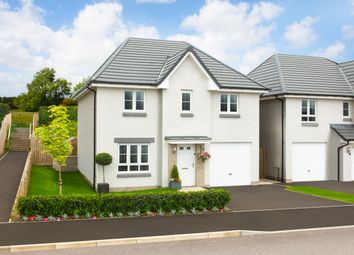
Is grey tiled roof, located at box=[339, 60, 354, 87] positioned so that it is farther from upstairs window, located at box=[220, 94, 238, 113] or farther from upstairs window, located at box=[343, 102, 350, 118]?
upstairs window, located at box=[220, 94, 238, 113]

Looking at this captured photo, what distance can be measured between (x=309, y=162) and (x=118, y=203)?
15523 millimetres

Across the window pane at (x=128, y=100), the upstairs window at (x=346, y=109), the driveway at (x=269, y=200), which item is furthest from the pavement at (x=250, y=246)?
the upstairs window at (x=346, y=109)

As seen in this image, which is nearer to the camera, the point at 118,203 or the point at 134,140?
the point at 118,203

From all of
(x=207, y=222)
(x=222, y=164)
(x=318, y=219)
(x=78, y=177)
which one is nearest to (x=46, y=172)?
(x=78, y=177)

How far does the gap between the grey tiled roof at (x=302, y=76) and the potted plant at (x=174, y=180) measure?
8948mm

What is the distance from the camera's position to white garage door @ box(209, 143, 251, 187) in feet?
73.0

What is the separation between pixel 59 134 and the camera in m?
16.3

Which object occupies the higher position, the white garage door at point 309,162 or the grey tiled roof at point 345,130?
the grey tiled roof at point 345,130

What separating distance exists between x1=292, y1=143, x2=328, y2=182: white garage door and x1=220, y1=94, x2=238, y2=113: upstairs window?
5114 millimetres

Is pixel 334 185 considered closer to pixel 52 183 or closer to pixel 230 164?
pixel 230 164

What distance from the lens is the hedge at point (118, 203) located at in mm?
13133

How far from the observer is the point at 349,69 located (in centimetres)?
2811

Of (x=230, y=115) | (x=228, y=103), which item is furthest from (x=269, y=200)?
(x=228, y=103)

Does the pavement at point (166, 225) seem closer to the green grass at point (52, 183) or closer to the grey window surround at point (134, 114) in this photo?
the green grass at point (52, 183)
